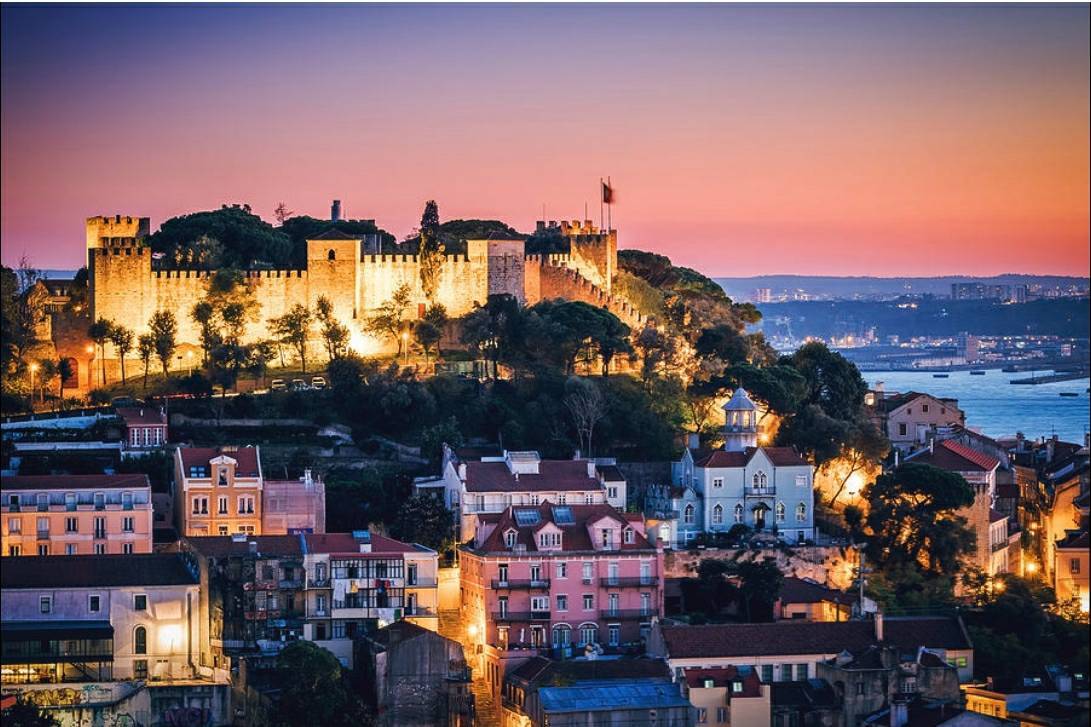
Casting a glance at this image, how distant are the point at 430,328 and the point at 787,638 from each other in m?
14.3

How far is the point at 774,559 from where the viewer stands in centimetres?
3594

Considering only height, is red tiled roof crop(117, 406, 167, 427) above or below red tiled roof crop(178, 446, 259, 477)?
above

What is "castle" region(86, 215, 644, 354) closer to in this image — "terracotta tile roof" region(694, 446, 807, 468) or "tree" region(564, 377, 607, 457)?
"tree" region(564, 377, 607, 457)

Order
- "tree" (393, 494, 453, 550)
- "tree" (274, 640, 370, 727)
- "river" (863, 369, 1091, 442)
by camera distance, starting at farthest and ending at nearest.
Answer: "river" (863, 369, 1091, 442), "tree" (393, 494, 453, 550), "tree" (274, 640, 370, 727)

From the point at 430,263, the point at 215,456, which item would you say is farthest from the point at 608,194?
the point at 215,456

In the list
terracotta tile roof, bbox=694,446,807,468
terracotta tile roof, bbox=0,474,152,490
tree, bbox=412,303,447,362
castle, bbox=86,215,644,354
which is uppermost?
castle, bbox=86,215,644,354

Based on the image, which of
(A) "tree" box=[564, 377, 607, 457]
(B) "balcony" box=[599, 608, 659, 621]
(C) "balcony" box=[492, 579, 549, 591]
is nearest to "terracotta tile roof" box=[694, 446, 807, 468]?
(A) "tree" box=[564, 377, 607, 457]

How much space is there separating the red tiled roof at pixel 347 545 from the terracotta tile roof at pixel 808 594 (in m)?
5.66

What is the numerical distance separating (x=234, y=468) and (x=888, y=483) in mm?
10353

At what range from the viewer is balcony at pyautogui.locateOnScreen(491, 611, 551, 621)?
32.7 metres

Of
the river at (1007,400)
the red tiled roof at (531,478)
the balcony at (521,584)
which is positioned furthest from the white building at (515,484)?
the river at (1007,400)

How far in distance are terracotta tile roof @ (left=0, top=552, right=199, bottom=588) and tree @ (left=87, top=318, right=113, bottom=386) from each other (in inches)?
445

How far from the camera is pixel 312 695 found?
28969 mm

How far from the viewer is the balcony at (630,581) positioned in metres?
33.4
